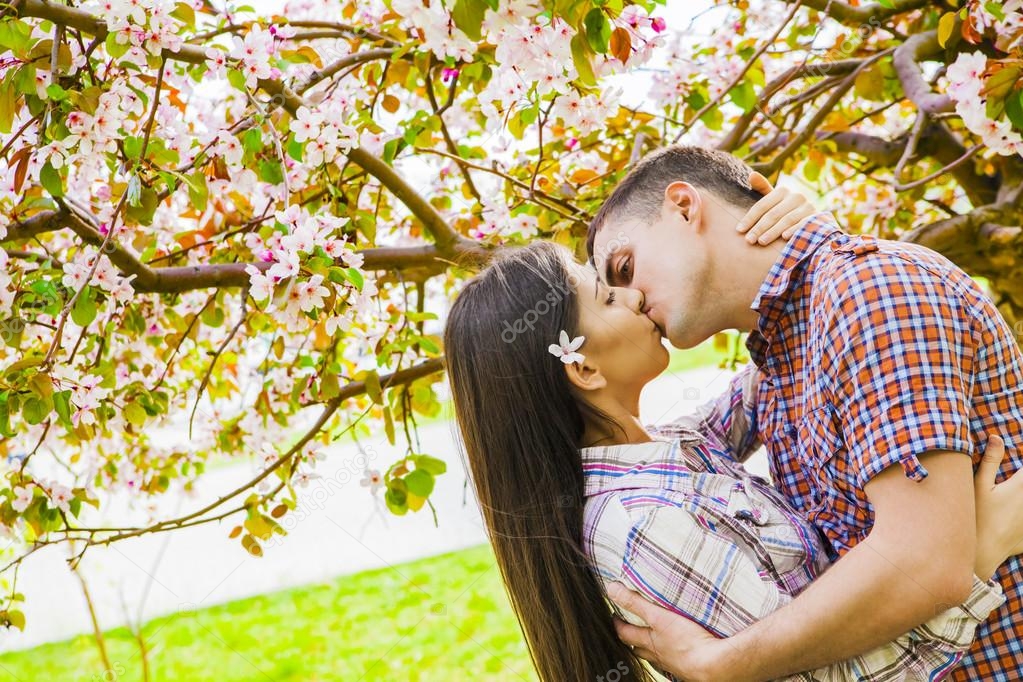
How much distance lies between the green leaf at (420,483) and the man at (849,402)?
606mm

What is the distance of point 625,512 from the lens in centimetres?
136

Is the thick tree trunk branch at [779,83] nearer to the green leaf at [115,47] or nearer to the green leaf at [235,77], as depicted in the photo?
the green leaf at [235,77]

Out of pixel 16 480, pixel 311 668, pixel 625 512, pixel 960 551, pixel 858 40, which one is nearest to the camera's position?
pixel 960 551

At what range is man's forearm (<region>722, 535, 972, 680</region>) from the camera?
1.11m

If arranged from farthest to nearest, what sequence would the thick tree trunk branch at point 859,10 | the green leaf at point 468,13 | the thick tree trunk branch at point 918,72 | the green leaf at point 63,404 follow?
the thick tree trunk branch at point 918,72 → the thick tree trunk branch at point 859,10 → the green leaf at point 63,404 → the green leaf at point 468,13

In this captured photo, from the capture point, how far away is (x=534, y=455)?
1524 millimetres

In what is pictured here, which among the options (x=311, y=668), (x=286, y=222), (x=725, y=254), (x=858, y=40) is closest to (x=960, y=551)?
(x=725, y=254)

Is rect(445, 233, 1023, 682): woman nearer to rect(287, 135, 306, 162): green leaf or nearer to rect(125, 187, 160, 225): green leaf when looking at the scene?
rect(287, 135, 306, 162): green leaf

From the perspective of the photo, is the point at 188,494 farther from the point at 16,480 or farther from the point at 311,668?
the point at 311,668

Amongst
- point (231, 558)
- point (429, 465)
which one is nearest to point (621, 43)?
point (429, 465)

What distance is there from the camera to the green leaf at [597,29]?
128cm

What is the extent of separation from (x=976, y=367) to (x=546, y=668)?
85 cm

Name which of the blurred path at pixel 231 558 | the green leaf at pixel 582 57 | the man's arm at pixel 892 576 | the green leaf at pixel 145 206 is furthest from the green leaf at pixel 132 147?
Result: the blurred path at pixel 231 558

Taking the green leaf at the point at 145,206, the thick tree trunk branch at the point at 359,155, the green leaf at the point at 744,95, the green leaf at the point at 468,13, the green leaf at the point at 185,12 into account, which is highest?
the green leaf at the point at 744,95
